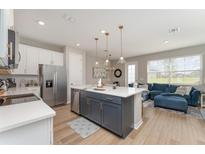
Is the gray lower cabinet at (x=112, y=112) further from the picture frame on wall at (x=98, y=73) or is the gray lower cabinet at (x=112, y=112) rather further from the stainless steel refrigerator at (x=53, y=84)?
the picture frame on wall at (x=98, y=73)

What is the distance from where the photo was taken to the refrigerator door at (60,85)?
4.08 metres

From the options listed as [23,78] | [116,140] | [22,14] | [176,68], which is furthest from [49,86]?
[176,68]

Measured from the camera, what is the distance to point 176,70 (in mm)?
5219

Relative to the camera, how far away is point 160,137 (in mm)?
2094

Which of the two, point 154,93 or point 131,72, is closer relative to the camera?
point 154,93

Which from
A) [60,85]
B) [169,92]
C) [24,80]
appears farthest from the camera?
[169,92]

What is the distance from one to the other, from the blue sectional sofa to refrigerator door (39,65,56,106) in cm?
451

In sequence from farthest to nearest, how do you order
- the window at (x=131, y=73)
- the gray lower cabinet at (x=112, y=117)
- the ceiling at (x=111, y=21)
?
1. the window at (x=131, y=73)
2. the ceiling at (x=111, y=21)
3. the gray lower cabinet at (x=112, y=117)

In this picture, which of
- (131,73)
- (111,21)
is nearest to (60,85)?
(111,21)

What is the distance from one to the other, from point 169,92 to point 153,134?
327cm

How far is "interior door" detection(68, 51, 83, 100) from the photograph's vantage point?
4729 mm

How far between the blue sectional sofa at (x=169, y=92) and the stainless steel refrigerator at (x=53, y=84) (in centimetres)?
418

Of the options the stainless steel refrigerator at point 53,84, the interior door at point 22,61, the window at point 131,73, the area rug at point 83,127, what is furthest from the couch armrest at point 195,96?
the interior door at point 22,61

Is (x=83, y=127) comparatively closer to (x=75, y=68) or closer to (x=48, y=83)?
(x=48, y=83)
